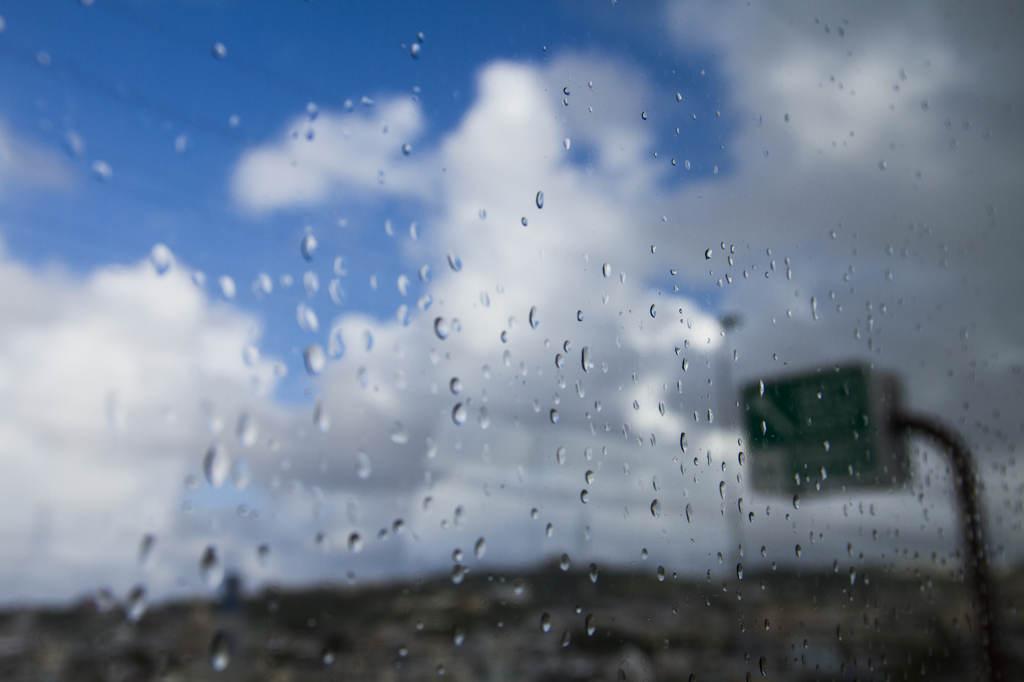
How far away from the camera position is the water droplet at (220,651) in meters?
0.62

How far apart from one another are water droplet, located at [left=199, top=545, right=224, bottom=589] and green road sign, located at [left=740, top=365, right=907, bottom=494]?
49.6 inches

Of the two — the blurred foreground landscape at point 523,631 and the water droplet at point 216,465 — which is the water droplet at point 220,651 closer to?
the blurred foreground landscape at point 523,631

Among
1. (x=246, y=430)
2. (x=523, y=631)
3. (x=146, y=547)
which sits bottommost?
(x=523, y=631)

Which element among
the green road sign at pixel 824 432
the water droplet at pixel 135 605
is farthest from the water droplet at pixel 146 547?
the green road sign at pixel 824 432

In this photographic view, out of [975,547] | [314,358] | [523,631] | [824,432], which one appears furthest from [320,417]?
[975,547]

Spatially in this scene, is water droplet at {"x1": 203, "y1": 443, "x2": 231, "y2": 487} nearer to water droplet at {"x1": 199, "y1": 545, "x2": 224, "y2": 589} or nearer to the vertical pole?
water droplet at {"x1": 199, "y1": 545, "x2": 224, "y2": 589}

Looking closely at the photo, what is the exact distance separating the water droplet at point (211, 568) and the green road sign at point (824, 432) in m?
1.26

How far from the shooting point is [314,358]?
0.76 m

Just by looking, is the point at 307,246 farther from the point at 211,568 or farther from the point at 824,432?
the point at 824,432

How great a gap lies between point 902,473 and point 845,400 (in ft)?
1.00

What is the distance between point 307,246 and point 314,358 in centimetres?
12

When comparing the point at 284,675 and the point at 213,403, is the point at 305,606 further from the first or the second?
the point at 213,403

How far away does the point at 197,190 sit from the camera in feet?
2.32

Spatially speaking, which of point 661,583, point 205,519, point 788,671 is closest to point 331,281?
point 205,519
